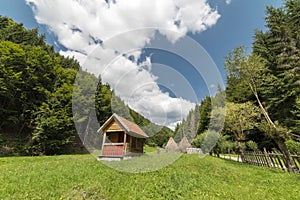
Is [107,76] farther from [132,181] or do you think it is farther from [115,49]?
[132,181]

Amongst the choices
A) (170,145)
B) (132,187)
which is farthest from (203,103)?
(132,187)

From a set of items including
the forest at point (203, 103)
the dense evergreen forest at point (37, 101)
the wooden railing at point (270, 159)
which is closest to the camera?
the wooden railing at point (270, 159)

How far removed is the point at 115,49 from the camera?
1039cm

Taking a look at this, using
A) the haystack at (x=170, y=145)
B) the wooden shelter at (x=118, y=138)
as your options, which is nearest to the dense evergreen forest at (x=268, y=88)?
the haystack at (x=170, y=145)

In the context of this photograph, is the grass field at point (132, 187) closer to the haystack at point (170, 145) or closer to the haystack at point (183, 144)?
the haystack at point (170, 145)

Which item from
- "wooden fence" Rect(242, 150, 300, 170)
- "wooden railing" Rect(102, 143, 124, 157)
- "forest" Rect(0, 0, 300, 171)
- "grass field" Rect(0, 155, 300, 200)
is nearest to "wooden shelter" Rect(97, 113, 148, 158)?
"wooden railing" Rect(102, 143, 124, 157)

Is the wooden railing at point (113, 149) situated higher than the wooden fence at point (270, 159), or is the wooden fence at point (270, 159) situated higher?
the wooden railing at point (113, 149)

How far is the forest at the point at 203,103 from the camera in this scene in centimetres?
1570

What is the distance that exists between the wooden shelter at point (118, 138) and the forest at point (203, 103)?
3.87ft

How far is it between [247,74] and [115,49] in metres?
12.1

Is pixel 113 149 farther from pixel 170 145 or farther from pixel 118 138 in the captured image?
pixel 170 145

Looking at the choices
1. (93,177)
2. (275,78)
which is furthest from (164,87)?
(275,78)

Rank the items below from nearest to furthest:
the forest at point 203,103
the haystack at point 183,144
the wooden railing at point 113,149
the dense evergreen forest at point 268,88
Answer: the dense evergreen forest at point 268,88
the wooden railing at point 113,149
the forest at point 203,103
the haystack at point 183,144

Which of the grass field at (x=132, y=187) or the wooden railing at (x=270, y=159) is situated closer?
the grass field at (x=132, y=187)
